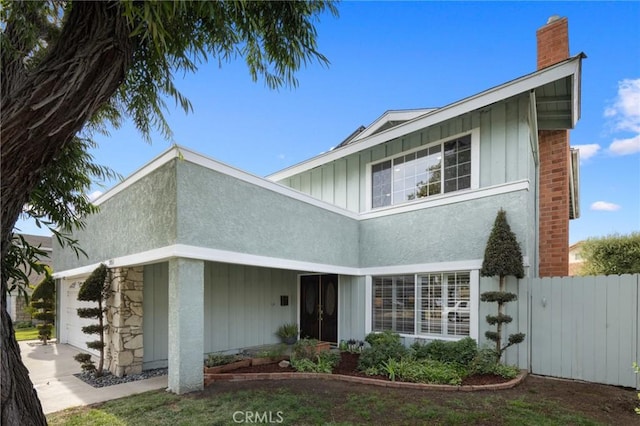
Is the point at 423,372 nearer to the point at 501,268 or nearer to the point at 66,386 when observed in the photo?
the point at 501,268

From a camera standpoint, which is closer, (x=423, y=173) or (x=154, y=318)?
(x=154, y=318)

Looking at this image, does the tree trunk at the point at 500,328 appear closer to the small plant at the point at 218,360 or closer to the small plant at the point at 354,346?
the small plant at the point at 354,346

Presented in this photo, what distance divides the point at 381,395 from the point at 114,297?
6.48m

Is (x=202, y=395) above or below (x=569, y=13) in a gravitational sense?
below

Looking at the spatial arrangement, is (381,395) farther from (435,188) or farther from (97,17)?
(97,17)

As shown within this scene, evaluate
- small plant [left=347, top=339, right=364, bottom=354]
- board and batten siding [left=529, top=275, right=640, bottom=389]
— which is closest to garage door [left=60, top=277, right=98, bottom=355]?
small plant [left=347, top=339, right=364, bottom=354]

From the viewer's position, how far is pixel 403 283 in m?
10.4

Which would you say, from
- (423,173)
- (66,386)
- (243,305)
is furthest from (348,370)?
(66,386)

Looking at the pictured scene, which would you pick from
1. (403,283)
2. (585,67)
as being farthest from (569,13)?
(403,283)

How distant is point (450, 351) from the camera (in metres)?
8.09

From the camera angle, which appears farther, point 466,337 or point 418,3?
point 466,337

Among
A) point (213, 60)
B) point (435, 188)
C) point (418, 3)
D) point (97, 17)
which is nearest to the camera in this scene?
point (97, 17)

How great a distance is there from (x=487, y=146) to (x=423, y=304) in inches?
177

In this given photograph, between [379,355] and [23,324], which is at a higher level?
[379,355]
